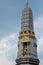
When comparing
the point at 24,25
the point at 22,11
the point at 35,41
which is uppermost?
the point at 22,11

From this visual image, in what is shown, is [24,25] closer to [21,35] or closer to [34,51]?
[21,35]

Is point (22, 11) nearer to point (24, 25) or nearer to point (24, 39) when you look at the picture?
point (24, 25)

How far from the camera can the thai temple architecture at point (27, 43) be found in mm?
71812

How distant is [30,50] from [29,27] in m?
7.53

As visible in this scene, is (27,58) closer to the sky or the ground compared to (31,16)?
closer to the ground

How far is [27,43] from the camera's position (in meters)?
73.6

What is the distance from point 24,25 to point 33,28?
9.94 feet

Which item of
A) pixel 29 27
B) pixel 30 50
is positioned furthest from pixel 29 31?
pixel 30 50

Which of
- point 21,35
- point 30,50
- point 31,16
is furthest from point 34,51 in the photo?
point 31,16

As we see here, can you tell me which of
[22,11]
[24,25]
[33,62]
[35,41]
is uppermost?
[22,11]

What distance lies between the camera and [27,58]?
71750 millimetres

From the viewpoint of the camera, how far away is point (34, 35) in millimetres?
76188

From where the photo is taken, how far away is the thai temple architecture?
236 feet

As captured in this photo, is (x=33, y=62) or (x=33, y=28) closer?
(x=33, y=62)
